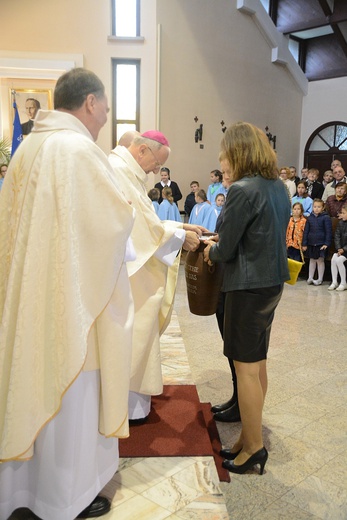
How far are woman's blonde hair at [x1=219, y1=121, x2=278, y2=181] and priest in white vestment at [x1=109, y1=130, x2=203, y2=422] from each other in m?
0.54

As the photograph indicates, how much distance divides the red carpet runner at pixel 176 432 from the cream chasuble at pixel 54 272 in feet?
3.14

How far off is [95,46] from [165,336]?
7.62 m

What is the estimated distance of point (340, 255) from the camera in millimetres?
7797

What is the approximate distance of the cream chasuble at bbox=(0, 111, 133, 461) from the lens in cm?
181

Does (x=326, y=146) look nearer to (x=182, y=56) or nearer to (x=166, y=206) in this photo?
(x=182, y=56)

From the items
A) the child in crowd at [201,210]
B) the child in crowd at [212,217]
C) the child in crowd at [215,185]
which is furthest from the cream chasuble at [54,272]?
the child in crowd at [215,185]

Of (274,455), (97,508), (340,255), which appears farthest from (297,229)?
(97,508)

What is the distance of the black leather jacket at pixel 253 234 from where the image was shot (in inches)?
89.6

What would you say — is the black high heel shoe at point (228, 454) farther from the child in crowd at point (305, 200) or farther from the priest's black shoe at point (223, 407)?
the child in crowd at point (305, 200)

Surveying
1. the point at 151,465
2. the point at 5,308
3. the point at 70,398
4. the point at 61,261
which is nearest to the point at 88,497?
the point at 70,398

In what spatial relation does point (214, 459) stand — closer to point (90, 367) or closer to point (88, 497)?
point (88, 497)

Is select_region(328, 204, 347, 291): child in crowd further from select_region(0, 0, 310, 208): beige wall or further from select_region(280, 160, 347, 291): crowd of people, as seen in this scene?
select_region(0, 0, 310, 208): beige wall

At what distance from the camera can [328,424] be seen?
310 centimetres

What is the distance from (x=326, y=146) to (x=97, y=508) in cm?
1308
